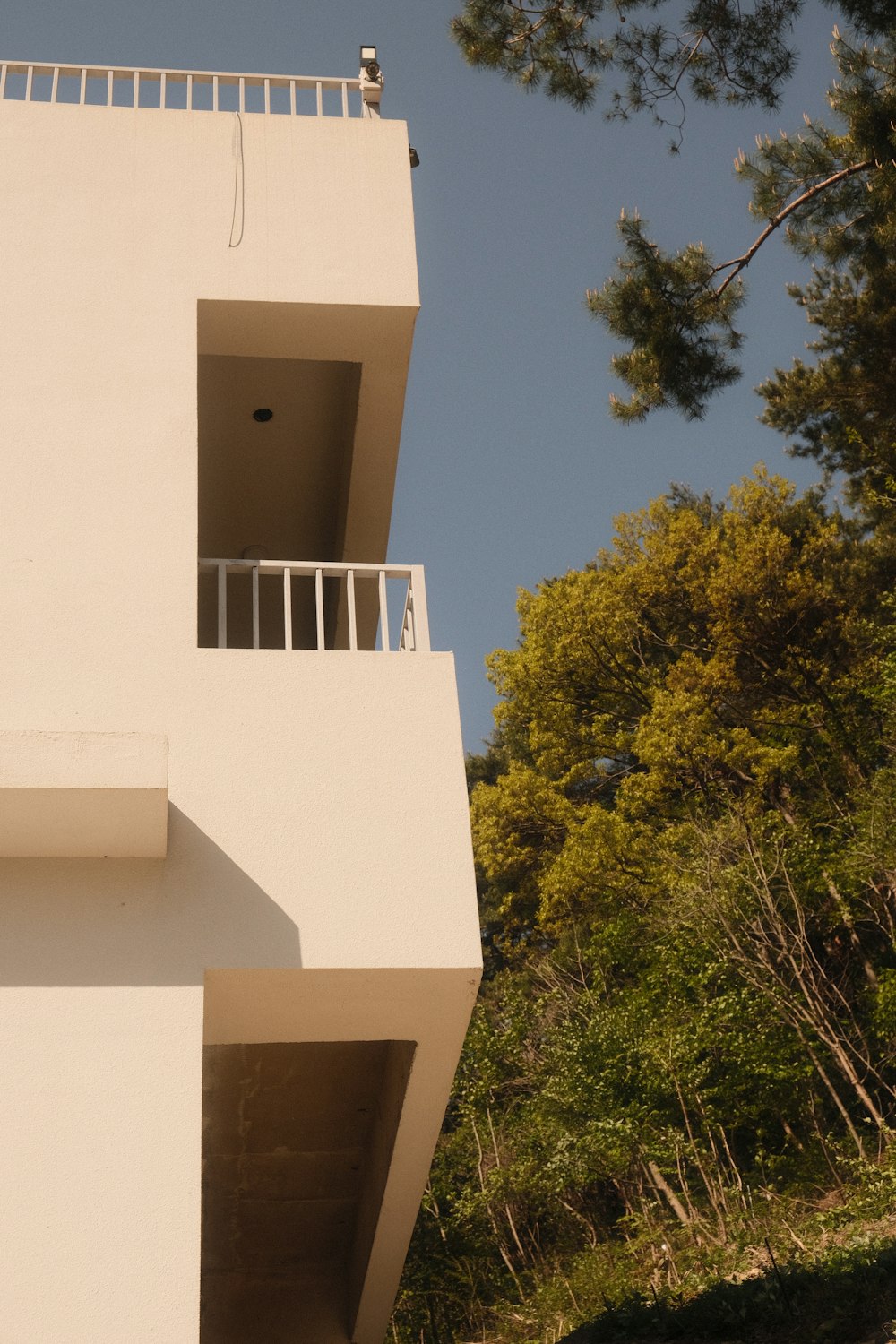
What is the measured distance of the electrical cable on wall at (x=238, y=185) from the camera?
5.19m

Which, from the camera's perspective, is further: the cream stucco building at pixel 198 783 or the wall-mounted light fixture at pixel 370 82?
the wall-mounted light fixture at pixel 370 82

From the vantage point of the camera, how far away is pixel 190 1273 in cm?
324

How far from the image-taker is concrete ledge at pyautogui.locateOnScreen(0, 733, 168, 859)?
3545 millimetres

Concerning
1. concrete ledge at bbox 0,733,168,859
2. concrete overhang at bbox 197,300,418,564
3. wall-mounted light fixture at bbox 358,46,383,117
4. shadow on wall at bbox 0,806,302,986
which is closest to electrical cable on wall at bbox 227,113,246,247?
concrete overhang at bbox 197,300,418,564

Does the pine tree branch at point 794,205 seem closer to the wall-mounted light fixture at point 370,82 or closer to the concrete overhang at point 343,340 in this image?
the wall-mounted light fixture at point 370,82

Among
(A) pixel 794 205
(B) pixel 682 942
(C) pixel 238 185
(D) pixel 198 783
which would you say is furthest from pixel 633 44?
(B) pixel 682 942

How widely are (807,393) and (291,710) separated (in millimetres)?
10613

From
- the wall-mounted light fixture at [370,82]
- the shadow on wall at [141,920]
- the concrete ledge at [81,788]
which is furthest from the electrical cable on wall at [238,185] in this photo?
the shadow on wall at [141,920]

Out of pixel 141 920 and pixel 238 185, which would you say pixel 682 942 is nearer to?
pixel 238 185

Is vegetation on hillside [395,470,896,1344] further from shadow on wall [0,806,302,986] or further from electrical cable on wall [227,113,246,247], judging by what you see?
electrical cable on wall [227,113,246,247]

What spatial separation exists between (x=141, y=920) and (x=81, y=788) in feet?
1.60

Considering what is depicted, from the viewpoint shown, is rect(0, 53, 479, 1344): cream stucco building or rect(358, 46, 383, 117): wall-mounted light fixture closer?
rect(0, 53, 479, 1344): cream stucco building

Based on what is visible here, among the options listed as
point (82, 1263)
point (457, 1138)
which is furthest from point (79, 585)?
point (457, 1138)

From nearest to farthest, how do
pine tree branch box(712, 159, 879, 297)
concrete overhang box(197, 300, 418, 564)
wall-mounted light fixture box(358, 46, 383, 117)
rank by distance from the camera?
concrete overhang box(197, 300, 418, 564) < wall-mounted light fixture box(358, 46, 383, 117) < pine tree branch box(712, 159, 879, 297)
